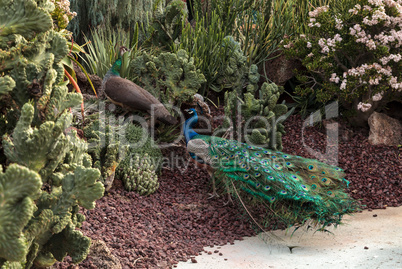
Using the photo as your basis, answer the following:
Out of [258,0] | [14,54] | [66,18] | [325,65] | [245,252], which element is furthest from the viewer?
[258,0]

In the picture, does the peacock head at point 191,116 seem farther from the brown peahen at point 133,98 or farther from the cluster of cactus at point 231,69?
the cluster of cactus at point 231,69

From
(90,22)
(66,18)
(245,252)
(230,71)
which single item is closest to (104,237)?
(245,252)

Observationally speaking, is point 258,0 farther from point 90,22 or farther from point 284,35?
point 90,22

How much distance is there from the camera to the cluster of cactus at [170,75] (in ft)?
17.8

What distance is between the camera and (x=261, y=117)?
5.43m

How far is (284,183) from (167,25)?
3.54 m

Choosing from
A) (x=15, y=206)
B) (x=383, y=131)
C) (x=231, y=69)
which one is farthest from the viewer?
(x=231, y=69)

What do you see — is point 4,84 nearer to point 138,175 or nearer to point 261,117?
point 138,175

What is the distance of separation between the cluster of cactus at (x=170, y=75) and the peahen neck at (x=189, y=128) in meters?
0.34

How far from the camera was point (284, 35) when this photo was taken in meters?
6.58

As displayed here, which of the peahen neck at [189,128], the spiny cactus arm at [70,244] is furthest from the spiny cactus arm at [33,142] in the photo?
the peahen neck at [189,128]

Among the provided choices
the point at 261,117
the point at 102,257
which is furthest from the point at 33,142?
the point at 261,117

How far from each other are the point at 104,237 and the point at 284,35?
4.36 meters

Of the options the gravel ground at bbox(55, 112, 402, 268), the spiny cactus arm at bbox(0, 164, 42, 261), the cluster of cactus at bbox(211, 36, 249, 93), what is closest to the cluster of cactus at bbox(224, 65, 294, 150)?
the gravel ground at bbox(55, 112, 402, 268)
